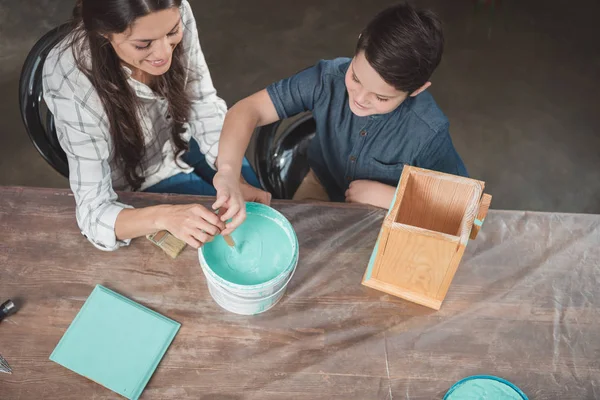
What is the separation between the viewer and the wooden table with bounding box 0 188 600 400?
1047 millimetres

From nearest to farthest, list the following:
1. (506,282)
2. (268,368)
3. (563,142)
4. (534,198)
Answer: (268,368) → (506,282) → (534,198) → (563,142)

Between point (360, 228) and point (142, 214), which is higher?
point (142, 214)

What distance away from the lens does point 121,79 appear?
121cm

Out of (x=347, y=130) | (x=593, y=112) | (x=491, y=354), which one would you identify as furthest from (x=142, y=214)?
(x=593, y=112)

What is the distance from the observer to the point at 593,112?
2.64 m

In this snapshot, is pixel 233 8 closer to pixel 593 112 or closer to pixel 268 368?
pixel 593 112

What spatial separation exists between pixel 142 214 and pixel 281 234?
31 centimetres

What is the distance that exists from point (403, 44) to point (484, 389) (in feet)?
2.38

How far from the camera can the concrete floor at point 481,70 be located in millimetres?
2434

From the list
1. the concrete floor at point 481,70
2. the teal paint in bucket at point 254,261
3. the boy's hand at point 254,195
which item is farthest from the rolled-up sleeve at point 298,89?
the concrete floor at point 481,70

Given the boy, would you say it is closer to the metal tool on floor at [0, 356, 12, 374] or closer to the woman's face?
the woman's face

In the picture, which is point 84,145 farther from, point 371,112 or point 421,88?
point 421,88

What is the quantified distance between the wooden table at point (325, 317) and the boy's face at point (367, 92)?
9.9 inches

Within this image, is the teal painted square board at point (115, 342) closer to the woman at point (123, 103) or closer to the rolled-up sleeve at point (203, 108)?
the woman at point (123, 103)
